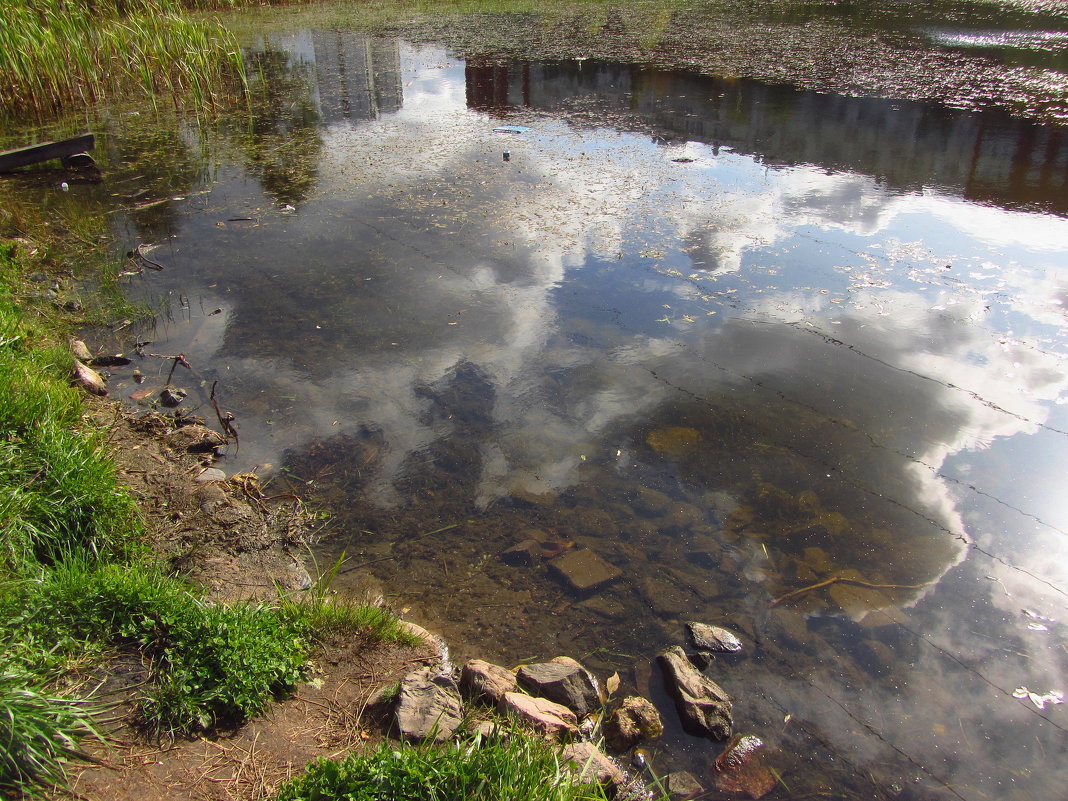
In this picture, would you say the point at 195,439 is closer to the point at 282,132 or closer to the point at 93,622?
the point at 93,622

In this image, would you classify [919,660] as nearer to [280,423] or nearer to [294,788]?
[294,788]

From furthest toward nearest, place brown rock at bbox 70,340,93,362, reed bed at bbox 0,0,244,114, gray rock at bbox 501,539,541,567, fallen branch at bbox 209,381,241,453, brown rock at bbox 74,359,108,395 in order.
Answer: reed bed at bbox 0,0,244,114, brown rock at bbox 70,340,93,362, brown rock at bbox 74,359,108,395, fallen branch at bbox 209,381,241,453, gray rock at bbox 501,539,541,567

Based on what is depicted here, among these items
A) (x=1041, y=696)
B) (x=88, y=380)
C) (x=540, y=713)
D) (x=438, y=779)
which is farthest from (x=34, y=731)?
(x=1041, y=696)

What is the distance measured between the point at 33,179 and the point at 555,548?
23.3 ft

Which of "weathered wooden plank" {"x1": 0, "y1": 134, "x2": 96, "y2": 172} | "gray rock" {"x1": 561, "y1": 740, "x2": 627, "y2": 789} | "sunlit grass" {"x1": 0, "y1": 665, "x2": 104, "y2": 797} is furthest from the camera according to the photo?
"weathered wooden plank" {"x1": 0, "y1": 134, "x2": 96, "y2": 172}

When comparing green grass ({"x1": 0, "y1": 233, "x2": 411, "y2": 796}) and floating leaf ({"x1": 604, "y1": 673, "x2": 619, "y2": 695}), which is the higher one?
green grass ({"x1": 0, "y1": 233, "x2": 411, "y2": 796})

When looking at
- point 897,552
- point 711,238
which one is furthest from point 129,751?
point 711,238

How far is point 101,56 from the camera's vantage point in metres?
9.12


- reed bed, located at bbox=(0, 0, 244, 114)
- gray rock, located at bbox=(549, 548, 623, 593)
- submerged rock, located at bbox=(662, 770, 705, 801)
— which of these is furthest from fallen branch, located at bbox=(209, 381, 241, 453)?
reed bed, located at bbox=(0, 0, 244, 114)

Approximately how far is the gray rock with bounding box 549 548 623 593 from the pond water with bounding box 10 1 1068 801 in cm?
2

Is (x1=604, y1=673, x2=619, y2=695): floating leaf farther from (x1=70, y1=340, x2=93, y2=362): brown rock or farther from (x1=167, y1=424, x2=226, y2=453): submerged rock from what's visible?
(x1=70, y1=340, x2=93, y2=362): brown rock

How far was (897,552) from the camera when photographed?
289cm

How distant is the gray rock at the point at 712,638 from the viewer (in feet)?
8.29

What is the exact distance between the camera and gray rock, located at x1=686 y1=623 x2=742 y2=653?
99.4 inches
